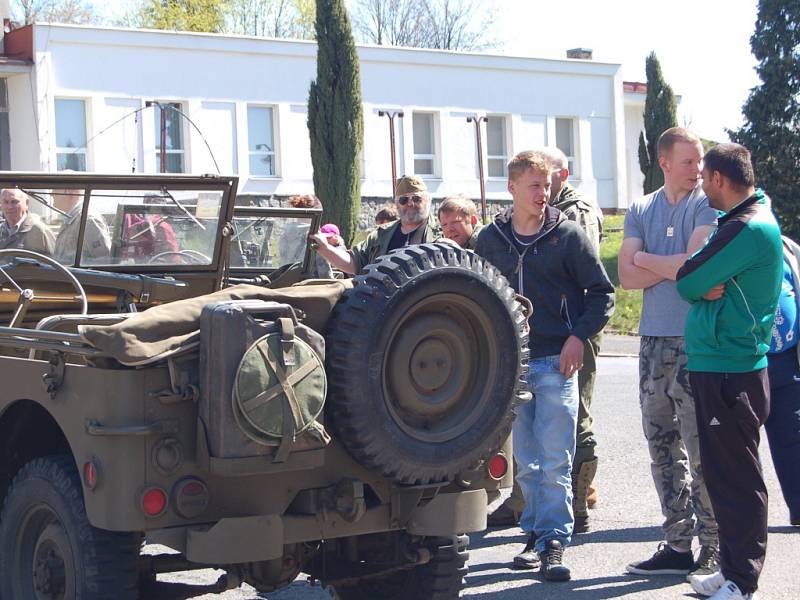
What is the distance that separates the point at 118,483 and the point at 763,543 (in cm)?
260

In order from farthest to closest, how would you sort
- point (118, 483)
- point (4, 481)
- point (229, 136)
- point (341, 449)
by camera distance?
point (229, 136) → point (4, 481) → point (341, 449) → point (118, 483)

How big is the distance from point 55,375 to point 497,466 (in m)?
1.71

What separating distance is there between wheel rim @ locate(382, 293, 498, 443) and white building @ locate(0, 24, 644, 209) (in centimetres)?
2223

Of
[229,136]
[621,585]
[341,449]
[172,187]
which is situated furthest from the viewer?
[229,136]

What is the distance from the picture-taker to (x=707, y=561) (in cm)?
574

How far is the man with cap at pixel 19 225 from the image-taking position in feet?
19.7

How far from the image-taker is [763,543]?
16.3 feet

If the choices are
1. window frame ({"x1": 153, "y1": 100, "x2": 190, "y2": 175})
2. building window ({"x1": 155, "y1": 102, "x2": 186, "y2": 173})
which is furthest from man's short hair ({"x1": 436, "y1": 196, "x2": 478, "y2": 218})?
window frame ({"x1": 153, "y1": 100, "x2": 190, "y2": 175})

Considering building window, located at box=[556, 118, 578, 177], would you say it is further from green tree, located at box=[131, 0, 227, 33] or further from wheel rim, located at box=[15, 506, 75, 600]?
wheel rim, located at box=[15, 506, 75, 600]

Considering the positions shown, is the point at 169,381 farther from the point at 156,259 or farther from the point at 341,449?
the point at 156,259

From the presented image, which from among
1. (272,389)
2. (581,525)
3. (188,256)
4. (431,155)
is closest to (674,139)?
(581,525)

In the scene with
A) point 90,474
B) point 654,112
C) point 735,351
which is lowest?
point 90,474

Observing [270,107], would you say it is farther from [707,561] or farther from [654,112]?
[707,561]

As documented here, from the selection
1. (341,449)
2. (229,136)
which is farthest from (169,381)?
(229,136)
